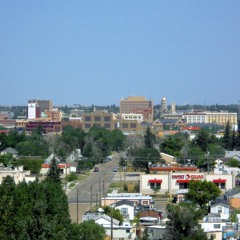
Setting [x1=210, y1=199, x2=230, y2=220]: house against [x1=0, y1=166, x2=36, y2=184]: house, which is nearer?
[x1=210, y1=199, x2=230, y2=220]: house

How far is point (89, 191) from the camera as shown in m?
33.3

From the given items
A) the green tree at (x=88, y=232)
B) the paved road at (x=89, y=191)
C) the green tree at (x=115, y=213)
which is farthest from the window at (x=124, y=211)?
the green tree at (x=88, y=232)

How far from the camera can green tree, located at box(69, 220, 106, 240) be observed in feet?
63.1

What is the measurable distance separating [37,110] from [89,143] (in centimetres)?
4886

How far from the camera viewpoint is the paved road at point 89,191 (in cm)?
2820

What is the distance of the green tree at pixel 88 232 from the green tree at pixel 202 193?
6501 millimetres

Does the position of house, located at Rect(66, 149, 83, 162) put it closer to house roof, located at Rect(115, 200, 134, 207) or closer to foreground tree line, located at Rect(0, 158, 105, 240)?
house roof, located at Rect(115, 200, 134, 207)

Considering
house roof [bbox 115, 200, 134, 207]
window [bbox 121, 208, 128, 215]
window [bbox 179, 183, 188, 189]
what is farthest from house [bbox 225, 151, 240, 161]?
window [bbox 121, 208, 128, 215]

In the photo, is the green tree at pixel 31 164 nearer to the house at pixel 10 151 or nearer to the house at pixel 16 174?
the house at pixel 16 174

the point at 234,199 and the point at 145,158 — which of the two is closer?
the point at 234,199

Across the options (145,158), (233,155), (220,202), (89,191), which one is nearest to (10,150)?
(145,158)

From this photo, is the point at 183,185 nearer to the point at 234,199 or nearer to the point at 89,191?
the point at 89,191

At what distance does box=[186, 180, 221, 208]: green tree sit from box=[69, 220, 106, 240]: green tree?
6.50 meters

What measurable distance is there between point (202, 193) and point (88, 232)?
7984 mm
